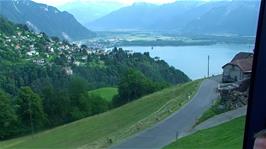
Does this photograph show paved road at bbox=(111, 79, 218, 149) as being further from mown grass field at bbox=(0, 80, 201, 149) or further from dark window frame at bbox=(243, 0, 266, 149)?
dark window frame at bbox=(243, 0, 266, 149)

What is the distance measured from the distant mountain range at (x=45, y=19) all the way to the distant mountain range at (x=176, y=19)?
11.2 ft

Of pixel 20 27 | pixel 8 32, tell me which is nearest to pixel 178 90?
pixel 8 32

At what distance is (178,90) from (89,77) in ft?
20.9

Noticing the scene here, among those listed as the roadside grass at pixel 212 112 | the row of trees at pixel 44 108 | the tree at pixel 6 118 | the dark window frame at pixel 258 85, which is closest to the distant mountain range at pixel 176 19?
the roadside grass at pixel 212 112

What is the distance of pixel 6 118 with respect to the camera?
406 inches

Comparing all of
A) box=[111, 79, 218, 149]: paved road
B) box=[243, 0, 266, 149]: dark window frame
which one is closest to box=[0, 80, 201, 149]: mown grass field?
box=[111, 79, 218, 149]: paved road

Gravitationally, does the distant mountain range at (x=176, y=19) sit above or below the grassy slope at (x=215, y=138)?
above

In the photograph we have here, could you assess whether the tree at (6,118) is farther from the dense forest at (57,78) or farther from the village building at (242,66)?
the village building at (242,66)

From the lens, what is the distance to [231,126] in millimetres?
5176

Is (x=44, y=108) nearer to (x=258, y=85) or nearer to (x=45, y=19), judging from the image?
(x=258, y=85)

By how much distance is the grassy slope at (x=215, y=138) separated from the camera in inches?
177

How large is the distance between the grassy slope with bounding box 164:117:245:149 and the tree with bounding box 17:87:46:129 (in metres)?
5.89

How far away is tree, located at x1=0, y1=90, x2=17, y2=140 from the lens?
1002 centimetres

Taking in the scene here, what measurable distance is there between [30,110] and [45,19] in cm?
1571
